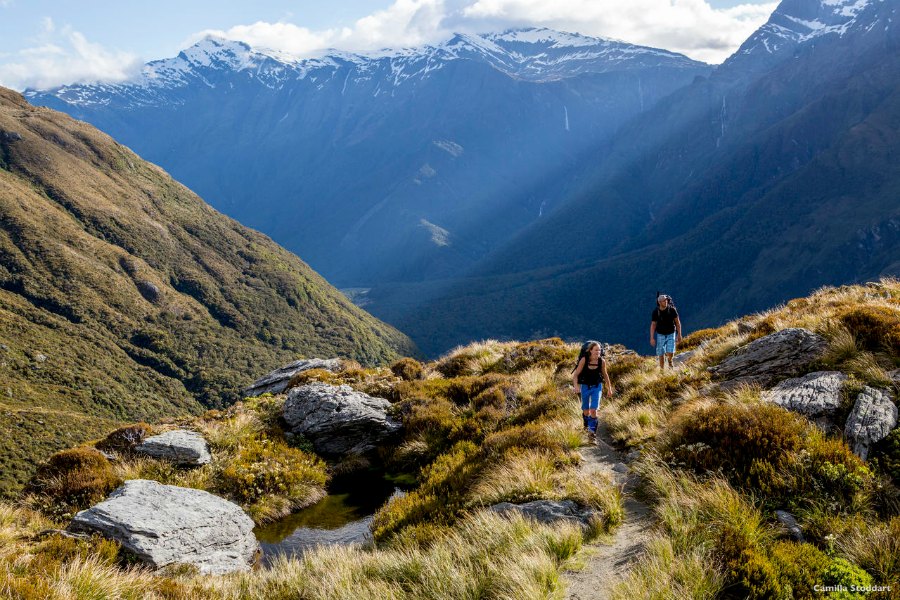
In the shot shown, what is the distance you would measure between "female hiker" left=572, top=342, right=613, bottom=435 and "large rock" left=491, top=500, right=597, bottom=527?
163 inches

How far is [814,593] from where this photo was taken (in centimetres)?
592

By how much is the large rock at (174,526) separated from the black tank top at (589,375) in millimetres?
8588

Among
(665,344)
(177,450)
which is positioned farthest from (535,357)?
(177,450)

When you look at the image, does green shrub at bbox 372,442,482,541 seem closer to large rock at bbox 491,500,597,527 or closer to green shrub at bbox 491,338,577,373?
large rock at bbox 491,500,597,527

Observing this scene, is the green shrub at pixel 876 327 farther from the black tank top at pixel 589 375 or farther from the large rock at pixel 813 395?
the black tank top at pixel 589 375

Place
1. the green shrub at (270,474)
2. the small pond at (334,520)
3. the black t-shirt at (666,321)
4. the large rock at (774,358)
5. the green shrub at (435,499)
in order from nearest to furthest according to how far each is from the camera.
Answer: the green shrub at (435,499) → the small pond at (334,520) → the large rock at (774,358) → the green shrub at (270,474) → the black t-shirt at (666,321)

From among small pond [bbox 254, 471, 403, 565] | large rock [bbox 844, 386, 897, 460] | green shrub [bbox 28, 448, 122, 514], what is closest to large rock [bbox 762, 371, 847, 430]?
large rock [bbox 844, 386, 897, 460]

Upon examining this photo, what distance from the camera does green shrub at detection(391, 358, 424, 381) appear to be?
22.7 m

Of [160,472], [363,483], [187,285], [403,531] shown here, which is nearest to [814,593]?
[403,531]

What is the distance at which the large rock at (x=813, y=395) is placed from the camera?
958 cm

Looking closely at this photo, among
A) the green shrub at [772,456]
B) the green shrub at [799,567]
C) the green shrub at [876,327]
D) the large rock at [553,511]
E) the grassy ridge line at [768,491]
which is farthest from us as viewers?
the green shrub at [876,327]

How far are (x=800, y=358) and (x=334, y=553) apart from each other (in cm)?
1122

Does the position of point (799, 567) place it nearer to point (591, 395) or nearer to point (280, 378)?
point (591, 395)

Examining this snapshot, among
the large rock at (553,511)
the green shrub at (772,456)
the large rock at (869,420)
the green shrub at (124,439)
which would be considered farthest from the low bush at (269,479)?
the large rock at (869,420)
